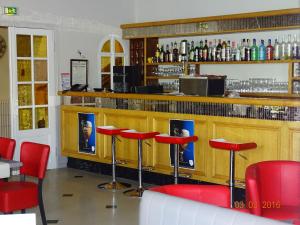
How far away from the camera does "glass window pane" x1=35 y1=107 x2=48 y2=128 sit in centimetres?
832

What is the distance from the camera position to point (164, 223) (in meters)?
2.51

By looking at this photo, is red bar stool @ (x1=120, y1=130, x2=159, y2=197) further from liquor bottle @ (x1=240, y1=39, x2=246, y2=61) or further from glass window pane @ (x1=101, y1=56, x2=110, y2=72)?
glass window pane @ (x1=101, y1=56, x2=110, y2=72)

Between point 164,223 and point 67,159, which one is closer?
point 164,223

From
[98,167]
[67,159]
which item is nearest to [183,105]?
[98,167]

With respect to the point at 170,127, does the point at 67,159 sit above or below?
below

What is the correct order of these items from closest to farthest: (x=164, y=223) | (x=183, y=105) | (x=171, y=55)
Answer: (x=164, y=223)
(x=183, y=105)
(x=171, y=55)

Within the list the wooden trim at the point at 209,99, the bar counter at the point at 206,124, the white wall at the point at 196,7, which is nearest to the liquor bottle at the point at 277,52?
the white wall at the point at 196,7

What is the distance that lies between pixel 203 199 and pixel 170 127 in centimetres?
363

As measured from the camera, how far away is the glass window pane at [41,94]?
8289mm

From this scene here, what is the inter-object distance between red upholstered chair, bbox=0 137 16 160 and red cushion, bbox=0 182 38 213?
0.34 m

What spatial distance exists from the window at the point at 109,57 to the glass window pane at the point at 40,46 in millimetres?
1254

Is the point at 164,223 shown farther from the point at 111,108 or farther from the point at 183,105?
the point at 111,108

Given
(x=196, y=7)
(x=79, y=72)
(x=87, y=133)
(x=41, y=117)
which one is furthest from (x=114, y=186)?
(x=196, y=7)

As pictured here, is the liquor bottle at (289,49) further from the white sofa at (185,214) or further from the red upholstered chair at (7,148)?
the white sofa at (185,214)
